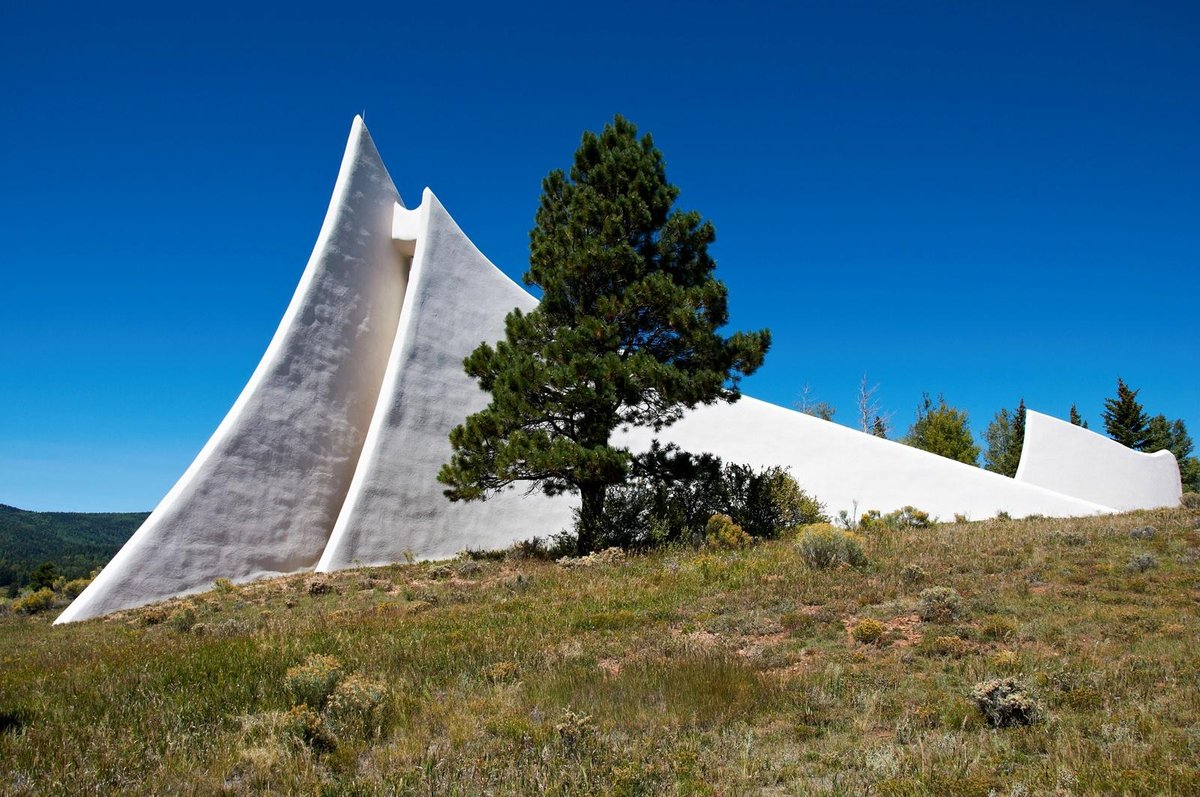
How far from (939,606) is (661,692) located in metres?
2.72

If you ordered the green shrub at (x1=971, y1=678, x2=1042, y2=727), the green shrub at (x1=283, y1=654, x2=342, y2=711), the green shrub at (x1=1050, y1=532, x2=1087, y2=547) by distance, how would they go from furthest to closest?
the green shrub at (x1=1050, y1=532, x2=1087, y2=547)
the green shrub at (x1=283, y1=654, x2=342, y2=711)
the green shrub at (x1=971, y1=678, x2=1042, y2=727)

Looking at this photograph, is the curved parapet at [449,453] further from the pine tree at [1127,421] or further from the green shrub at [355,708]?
the pine tree at [1127,421]

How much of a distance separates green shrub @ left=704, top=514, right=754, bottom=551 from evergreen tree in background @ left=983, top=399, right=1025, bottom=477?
3506cm

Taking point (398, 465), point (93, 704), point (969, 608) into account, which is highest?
point (398, 465)

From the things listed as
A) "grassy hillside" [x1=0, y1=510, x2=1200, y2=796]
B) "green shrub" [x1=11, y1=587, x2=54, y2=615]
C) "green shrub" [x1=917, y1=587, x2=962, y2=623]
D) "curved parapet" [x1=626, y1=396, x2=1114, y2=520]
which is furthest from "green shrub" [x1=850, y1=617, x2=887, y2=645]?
"green shrub" [x1=11, y1=587, x2=54, y2=615]

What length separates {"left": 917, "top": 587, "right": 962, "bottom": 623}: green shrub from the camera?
5.29 metres

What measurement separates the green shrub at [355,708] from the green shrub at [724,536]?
646 centimetres

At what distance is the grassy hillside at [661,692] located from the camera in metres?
2.94

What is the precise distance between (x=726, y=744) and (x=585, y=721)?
67cm

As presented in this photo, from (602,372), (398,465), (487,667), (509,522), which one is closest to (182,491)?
(398,465)

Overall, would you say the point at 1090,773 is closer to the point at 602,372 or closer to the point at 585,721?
the point at 585,721

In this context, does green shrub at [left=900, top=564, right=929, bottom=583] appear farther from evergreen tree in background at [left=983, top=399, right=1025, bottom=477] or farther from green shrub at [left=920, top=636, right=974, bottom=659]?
evergreen tree in background at [left=983, top=399, right=1025, bottom=477]

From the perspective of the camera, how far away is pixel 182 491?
996 centimetres

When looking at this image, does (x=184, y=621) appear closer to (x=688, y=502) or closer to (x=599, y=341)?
(x=599, y=341)
